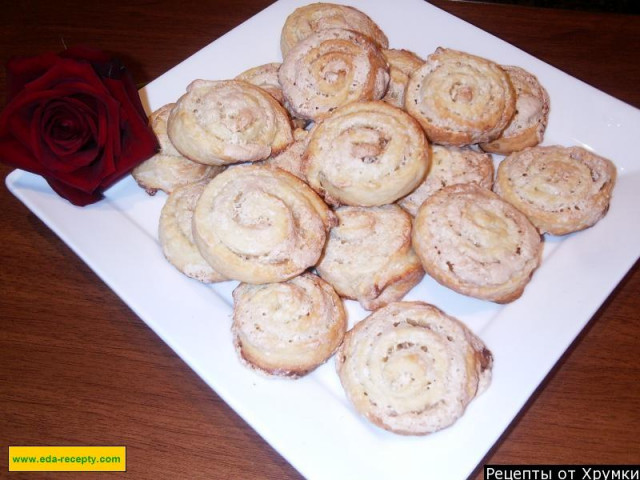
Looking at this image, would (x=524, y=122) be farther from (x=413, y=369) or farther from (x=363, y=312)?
(x=413, y=369)

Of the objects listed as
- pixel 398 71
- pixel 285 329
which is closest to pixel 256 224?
pixel 285 329

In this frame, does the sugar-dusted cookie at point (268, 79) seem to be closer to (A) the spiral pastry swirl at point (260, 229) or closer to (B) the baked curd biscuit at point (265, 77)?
(B) the baked curd biscuit at point (265, 77)

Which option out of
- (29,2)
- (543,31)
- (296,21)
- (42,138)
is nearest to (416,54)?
(296,21)

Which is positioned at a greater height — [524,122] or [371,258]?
[524,122]

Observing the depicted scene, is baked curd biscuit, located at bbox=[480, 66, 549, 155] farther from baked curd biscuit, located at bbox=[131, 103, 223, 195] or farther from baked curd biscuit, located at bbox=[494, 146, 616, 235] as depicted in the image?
baked curd biscuit, located at bbox=[131, 103, 223, 195]

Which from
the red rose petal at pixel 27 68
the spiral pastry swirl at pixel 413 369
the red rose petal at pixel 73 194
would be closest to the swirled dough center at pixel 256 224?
the spiral pastry swirl at pixel 413 369

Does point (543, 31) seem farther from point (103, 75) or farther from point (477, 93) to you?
point (103, 75)

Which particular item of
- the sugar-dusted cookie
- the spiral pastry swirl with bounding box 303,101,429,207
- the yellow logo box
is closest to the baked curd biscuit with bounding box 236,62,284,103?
the sugar-dusted cookie
